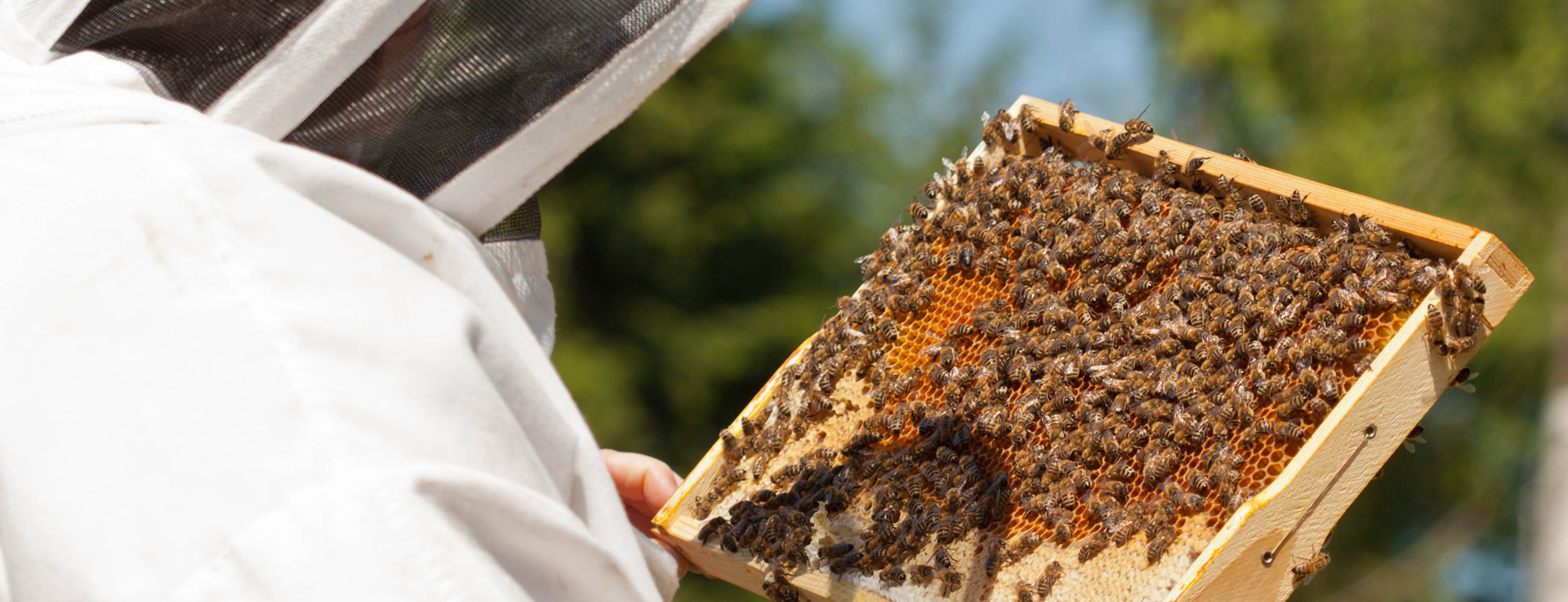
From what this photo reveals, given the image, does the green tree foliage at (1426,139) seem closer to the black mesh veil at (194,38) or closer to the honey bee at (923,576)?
the honey bee at (923,576)

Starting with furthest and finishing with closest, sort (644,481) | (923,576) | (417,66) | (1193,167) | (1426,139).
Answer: (1426,139) → (644,481) → (1193,167) → (923,576) → (417,66)

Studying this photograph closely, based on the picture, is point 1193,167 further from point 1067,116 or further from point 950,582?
point 950,582

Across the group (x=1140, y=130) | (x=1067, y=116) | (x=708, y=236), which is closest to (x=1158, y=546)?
(x=1140, y=130)

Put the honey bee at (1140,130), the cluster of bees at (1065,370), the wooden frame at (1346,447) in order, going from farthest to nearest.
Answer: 1. the honey bee at (1140,130)
2. the cluster of bees at (1065,370)
3. the wooden frame at (1346,447)

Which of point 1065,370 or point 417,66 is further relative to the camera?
point 1065,370

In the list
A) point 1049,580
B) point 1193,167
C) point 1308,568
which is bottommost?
point 1049,580

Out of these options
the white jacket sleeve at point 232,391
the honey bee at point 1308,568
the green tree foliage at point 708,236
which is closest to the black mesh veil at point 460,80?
the white jacket sleeve at point 232,391
